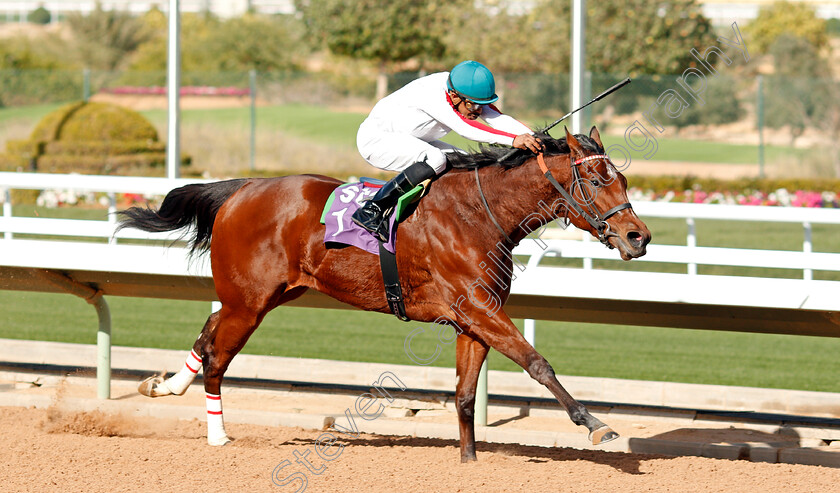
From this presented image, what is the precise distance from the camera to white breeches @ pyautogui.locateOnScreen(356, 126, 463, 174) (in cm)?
464

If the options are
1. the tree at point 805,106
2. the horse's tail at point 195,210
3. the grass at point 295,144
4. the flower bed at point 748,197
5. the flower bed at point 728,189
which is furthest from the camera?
the grass at point 295,144

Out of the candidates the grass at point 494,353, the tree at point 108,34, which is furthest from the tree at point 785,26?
the grass at point 494,353

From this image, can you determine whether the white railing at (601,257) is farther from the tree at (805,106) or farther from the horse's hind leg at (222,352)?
the tree at (805,106)

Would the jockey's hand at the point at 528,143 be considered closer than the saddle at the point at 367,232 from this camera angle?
Yes

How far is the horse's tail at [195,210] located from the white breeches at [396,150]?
2.76ft

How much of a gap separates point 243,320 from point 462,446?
1.24m

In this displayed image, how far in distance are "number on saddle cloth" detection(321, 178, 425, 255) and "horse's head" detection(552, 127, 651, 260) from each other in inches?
28.6

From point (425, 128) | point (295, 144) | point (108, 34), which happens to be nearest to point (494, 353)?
point (425, 128)

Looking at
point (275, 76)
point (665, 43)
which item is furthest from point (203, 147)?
point (665, 43)

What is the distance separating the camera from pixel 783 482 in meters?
4.21

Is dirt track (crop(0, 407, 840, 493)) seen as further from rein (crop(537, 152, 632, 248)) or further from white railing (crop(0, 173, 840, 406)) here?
rein (crop(537, 152, 632, 248))

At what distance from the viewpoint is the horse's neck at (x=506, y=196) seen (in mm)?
4453

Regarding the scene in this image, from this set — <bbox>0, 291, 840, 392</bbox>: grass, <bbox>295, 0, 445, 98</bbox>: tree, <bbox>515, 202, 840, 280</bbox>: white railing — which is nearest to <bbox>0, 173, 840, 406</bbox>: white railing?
<bbox>515, 202, 840, 280</bbox>: white railing

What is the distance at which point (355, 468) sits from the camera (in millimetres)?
4445
